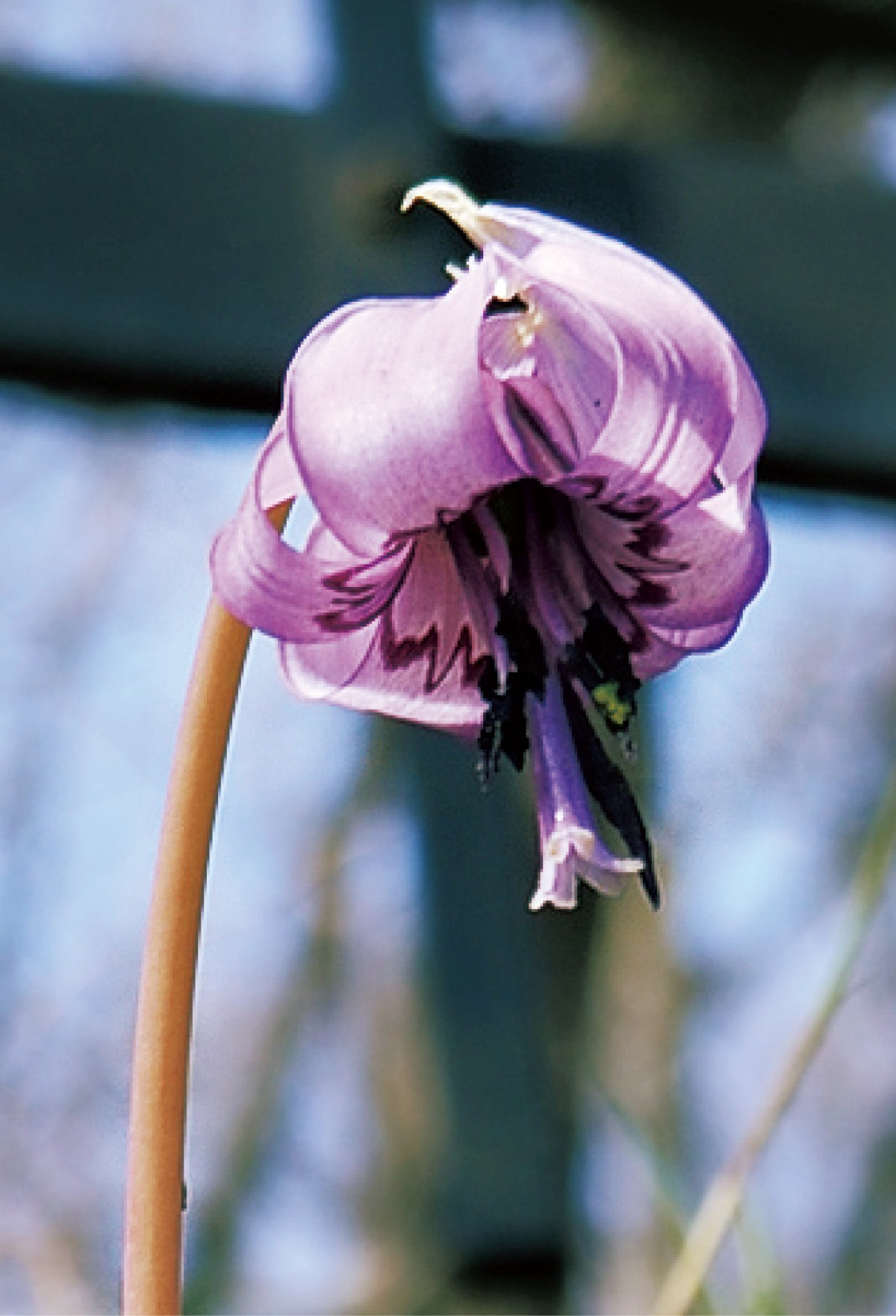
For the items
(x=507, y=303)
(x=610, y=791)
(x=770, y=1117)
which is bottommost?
(x=770, y=1117)

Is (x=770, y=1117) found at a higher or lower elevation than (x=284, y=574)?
lower

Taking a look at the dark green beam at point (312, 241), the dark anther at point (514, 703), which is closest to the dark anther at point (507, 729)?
the dark anther at point (514, 703)

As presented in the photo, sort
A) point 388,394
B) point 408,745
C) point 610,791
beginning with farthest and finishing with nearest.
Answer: point 408,745 < point 610,791 < point 388,394

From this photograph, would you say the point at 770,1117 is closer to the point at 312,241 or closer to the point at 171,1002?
the point at 171,1002

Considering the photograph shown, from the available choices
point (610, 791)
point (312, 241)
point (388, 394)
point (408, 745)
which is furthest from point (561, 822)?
point (408, 745)

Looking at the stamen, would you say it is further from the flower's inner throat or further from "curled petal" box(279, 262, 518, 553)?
"curled petal" box(279, 262, 518, 553)

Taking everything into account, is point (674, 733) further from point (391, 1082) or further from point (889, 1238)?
point (889, 1238)
